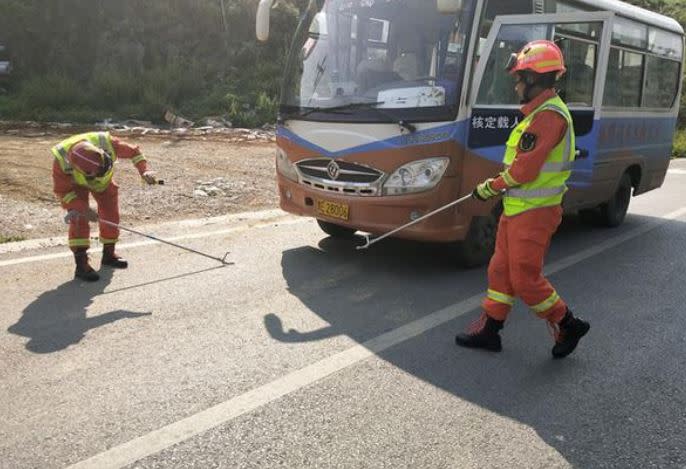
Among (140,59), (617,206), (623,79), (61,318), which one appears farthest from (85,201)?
(140,59)

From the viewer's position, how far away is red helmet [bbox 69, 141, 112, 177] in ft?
16.7

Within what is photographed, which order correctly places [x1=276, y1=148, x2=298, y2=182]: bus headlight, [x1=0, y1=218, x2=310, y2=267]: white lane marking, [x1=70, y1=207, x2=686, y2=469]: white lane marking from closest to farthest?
1. [x1=70, y1=207, x2=686, y2=469]: white lane marking
2. [x1=0, y1=218, x2=310, y2=267]: white lane marking
3. [x1=276, y1=148, x2=298, y2=182]: bus headlight

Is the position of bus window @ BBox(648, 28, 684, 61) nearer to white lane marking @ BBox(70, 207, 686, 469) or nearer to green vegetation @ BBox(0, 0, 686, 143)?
white lane marking @ BBox(70, 207, 686, 469)

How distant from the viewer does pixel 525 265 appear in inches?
148

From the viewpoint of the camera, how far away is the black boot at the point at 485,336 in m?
4.03

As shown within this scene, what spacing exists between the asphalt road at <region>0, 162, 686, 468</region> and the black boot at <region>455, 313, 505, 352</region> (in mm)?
87

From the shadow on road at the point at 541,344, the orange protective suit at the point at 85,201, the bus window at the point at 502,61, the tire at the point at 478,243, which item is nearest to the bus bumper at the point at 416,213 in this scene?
the tire at the point at 478,243

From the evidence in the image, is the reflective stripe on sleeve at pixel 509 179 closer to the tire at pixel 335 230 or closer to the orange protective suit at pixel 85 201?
the tire at pixel 335 230

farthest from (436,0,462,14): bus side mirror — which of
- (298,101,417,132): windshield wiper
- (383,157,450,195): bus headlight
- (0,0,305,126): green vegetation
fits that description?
(0,0,305,126): green vegetation

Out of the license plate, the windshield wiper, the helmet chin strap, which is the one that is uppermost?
the helmet chin strap

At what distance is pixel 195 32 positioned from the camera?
68.2 ft

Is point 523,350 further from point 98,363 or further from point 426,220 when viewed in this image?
point 98,363

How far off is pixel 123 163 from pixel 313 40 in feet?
17.6

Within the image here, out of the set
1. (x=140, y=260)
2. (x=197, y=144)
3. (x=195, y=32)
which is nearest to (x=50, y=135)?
(x=197, y=144)
